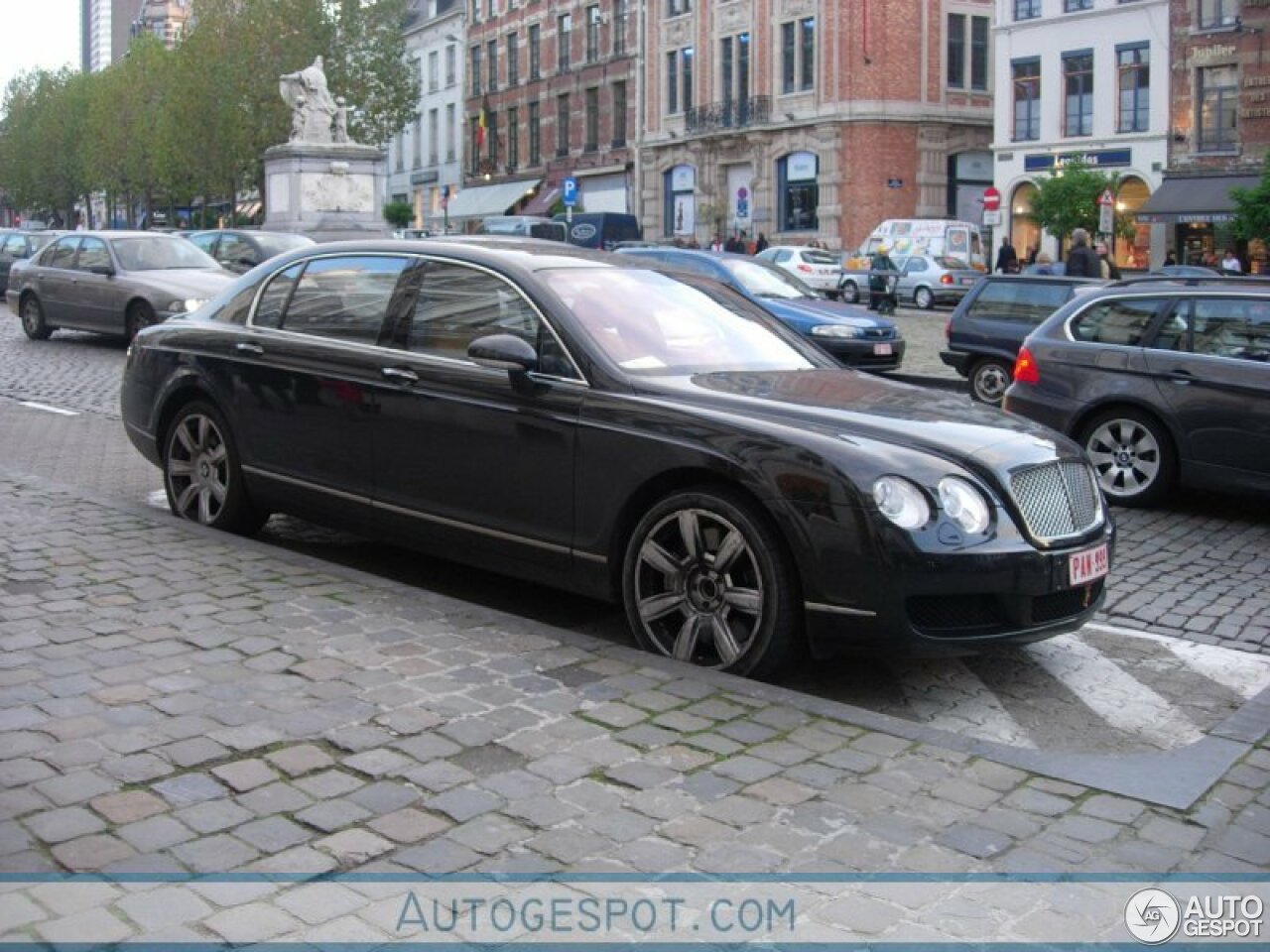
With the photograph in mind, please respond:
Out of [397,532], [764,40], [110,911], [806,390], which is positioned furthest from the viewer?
[764,40]

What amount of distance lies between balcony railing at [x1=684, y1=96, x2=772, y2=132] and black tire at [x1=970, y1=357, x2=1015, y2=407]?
127ft

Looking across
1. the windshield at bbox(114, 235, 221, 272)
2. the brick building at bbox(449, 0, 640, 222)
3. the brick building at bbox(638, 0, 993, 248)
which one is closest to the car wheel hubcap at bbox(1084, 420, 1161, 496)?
the windshield at bbox(114, 235, 221, 272)

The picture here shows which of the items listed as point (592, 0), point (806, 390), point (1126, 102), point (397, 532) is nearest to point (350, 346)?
point (397, 532)

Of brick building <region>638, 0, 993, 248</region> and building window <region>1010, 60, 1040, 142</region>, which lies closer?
building window <region>1010, 60, 1040, 142</region>

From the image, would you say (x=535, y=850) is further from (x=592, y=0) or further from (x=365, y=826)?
(x=592, y=0)

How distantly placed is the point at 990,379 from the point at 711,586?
11.8 meters

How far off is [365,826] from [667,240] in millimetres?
54124

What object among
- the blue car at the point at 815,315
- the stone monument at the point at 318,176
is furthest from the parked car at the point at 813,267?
the blue car at the point at 815,315

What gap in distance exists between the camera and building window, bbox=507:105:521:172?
7081 centimetres

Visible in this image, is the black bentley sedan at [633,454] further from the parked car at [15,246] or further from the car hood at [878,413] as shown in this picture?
the parked car at [15,246]

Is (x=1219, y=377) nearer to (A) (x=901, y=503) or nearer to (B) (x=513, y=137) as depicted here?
(A) (x=901, y=503)

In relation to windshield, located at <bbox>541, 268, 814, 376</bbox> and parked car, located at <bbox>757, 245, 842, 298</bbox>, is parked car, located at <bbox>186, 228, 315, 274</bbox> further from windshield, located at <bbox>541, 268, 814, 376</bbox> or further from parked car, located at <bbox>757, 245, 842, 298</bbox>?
parked car, located at <bbox>757, 245, 842, 298</bbox>

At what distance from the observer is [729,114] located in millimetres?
55844

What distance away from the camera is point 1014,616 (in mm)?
5301
